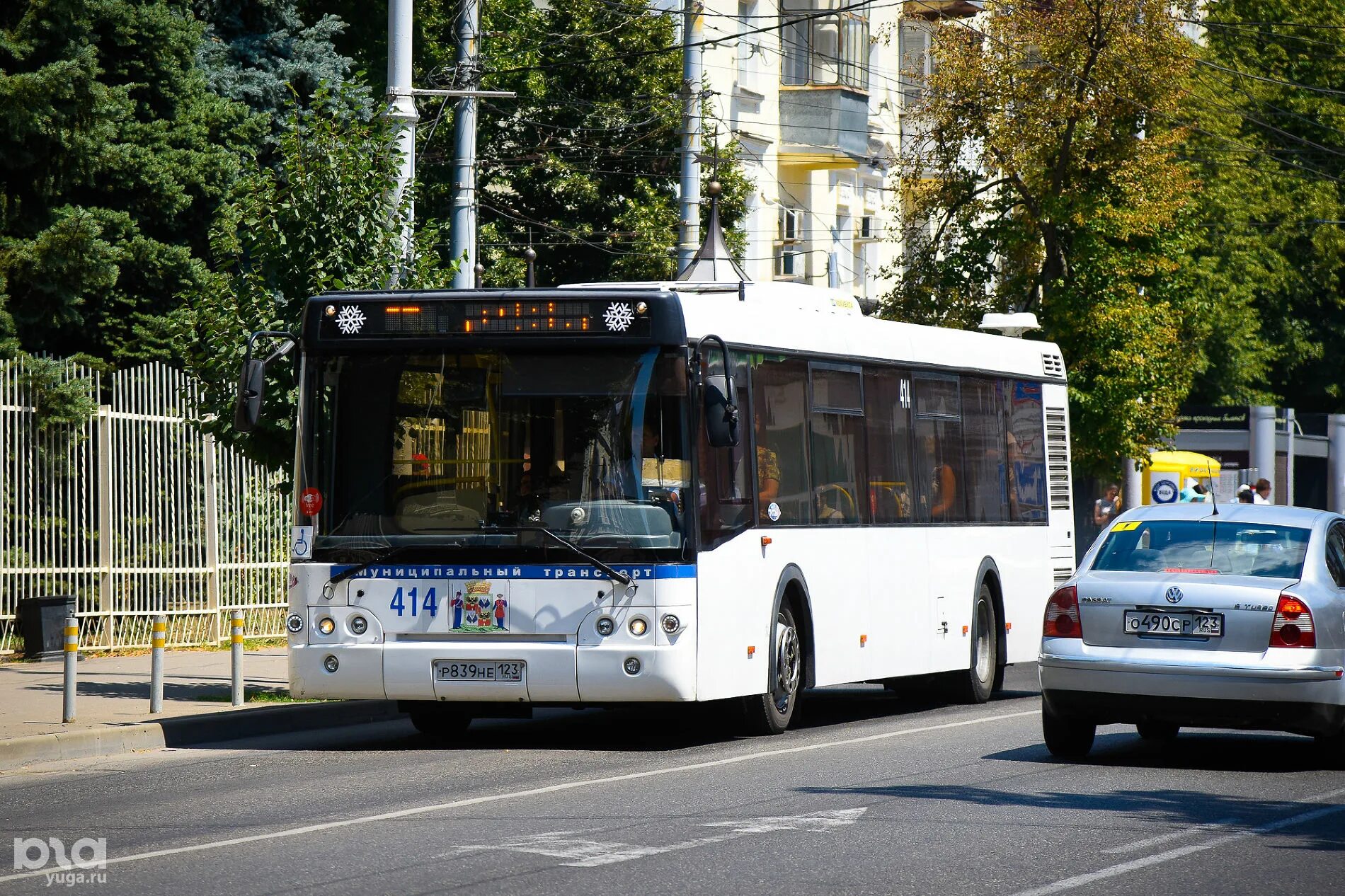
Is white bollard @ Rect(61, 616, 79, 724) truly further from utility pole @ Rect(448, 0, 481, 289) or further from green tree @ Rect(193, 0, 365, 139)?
green tree @ Rect(193, 0, 365, 139)

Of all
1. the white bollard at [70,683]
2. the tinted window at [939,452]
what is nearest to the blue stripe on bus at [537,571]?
the white bollard at [70,683]

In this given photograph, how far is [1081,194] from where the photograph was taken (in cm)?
2947

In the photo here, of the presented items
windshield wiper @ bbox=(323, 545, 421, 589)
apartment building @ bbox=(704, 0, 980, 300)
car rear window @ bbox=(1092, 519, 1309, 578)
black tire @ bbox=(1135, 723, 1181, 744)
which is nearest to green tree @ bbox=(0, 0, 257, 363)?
windshield wiper @ bbox=(323, 545, 421, 589)

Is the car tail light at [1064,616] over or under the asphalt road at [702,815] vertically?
over

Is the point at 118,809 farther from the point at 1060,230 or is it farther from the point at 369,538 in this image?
the point at 1060,230

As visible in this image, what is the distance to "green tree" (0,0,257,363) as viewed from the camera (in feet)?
71.3

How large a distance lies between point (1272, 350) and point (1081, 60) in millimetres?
26835

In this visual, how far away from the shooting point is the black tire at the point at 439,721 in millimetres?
14773

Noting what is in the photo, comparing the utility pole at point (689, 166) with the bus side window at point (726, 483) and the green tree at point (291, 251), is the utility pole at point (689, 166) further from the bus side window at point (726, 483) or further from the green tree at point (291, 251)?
the bus side window at point (726, 483)

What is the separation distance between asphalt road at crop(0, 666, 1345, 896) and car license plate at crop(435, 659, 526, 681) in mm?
513

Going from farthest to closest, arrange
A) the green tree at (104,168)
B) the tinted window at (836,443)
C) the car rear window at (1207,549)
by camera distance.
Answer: the green tree at (104,168) < the tinted window at (836,443) < the car rear window at (1207,549)

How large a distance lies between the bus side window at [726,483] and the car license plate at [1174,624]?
2788 mm

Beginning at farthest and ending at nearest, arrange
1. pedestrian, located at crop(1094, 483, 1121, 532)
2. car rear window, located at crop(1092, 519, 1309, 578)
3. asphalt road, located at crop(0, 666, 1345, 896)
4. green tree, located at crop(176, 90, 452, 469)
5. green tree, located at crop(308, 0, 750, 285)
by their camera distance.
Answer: pedestrian, located at crop(1094, 483, 1121, 532) < green tree, located at crop(308, 0, 750, 285) < green tree, located at crop(176, 90, 452, 469) < car rear window, located at crop(1092, 519, 1309, 578) < asphalt road, located at crop(0, 666, 1345, 896)

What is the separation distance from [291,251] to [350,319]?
4.30 meters
